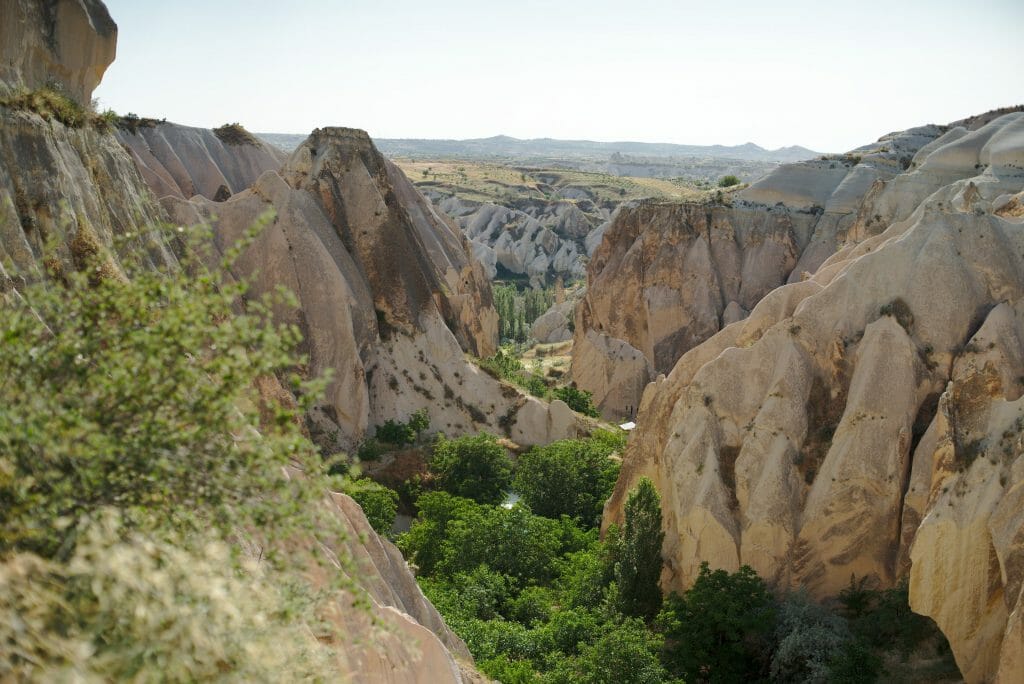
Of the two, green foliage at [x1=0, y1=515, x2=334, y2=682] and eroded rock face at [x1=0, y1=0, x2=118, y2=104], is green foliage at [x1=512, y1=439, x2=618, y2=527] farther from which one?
green foliage at [x1=0, y1=515, x2=334, y2=682]

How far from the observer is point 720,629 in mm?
14898

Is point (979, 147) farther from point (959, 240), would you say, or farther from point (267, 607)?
point (267, 607)

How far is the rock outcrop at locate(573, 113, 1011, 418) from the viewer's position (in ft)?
147

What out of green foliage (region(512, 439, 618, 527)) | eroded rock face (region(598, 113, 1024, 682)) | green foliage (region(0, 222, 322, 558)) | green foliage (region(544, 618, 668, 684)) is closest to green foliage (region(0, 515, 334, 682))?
green foliage (region(0, 222, 322, 558))

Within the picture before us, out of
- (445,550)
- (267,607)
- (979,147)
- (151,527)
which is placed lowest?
(445,550)

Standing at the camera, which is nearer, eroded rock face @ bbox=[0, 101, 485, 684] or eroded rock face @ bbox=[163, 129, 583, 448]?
eroded rock face @ bbox=[0, 101, 485, 684]

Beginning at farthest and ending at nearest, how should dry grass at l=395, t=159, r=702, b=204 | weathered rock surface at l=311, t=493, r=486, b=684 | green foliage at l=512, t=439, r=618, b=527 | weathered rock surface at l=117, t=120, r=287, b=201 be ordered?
dry grass at l=395, t=159, r=702, b=204 < weathered rock surface at l=117, t=120, r=287, b=201 < green foliage at l=512, t=439, r=618, b=527 < weathered rock surface at l=311, t=493, r=486, b=684

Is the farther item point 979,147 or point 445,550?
point 979,147

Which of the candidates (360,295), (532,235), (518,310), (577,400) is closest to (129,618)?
(360,295)

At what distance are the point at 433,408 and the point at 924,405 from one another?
1632cm

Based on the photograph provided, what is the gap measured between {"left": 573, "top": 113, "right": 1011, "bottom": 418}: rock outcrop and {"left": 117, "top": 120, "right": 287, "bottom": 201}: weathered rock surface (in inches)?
898

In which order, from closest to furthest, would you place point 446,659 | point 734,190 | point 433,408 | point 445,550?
point 446,659 → point 445,550 → point 433,408 → point 734,190

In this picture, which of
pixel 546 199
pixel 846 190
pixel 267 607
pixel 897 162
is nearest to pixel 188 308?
pixel 267 607

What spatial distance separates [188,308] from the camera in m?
5.26
